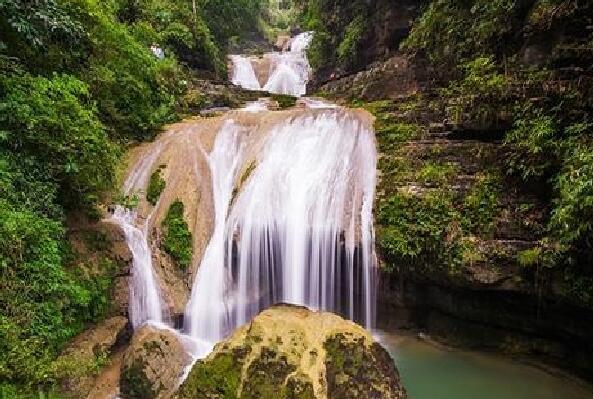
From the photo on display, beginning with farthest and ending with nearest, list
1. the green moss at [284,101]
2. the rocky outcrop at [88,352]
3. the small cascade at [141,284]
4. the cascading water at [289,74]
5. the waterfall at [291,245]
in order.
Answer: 1. the cascading water at [289,74]
2. the green moss at [284,101]
3. the waterfall at [291,245]
4. the small cascade at [141,284]
5. the rocky outcrop at [88,352]

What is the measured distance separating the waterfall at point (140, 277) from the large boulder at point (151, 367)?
1.06m

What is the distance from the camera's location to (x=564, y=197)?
6.24 m

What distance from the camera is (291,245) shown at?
28.9 feet

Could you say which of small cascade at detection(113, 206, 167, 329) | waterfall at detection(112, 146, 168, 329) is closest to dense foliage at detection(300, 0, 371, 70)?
waterfall at detection(112, 146, 168, 329)

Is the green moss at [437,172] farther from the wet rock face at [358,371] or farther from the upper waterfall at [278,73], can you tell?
the upper waterfall at [278,73]

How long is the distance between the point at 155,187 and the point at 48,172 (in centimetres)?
307

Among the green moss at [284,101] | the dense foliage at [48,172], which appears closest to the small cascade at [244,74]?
the green moss at [284,101]

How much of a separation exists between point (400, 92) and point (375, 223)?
6766 millimetres

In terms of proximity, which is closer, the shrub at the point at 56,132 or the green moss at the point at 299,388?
the green moss at the point at 299,388

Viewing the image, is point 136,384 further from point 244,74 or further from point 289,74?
point 289,74

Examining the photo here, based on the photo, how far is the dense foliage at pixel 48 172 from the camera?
19.0ft

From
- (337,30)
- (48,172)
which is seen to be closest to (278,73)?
(337,30)

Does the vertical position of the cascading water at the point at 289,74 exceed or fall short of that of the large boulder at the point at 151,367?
it exceeds it

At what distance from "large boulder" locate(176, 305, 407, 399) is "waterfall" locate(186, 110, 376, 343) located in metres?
2.56
